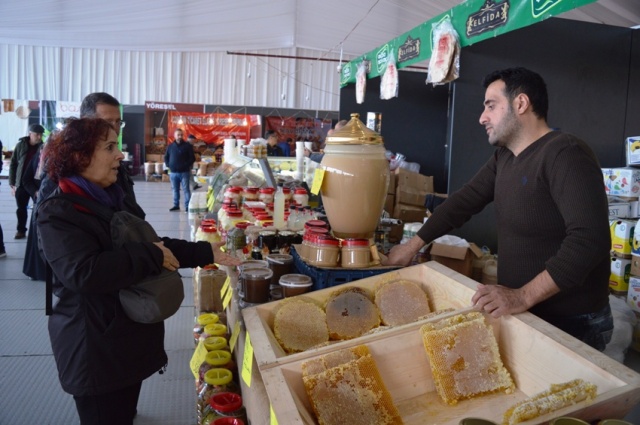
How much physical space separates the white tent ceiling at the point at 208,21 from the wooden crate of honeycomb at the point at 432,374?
5282 mm

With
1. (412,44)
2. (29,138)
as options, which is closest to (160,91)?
(29,138)

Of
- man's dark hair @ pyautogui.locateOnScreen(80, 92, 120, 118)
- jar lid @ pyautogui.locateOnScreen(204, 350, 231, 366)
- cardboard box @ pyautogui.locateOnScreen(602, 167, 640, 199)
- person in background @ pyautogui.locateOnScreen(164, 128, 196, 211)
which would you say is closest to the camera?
jar lid @ pyautogui.locateOnScreen(204, 350, 231, 366)

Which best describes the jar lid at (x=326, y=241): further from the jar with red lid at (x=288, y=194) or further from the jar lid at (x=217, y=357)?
the jar with red lid at (x=288, y=194)

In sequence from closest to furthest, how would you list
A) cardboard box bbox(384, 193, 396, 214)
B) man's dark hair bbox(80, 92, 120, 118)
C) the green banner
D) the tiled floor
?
man's dark hair bbox(80, 92, 120, 118) < the tiled floor < the green banner < cardboard box bbox(384, 193, 396, 214)

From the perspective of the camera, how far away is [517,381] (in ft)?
4.67

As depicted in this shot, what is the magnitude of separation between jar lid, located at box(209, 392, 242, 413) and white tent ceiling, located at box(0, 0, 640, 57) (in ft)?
18.2

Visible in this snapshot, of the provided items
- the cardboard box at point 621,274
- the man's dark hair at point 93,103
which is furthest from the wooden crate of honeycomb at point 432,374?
the cardboard box at point 621,274

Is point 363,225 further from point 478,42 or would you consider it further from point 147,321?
point 478,42

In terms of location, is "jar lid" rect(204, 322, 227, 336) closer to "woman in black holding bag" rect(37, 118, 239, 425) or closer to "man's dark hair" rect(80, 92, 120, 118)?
"woman in black holding bag" rect(37, 118, 239, 425)

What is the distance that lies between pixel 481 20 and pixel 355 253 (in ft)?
9.65

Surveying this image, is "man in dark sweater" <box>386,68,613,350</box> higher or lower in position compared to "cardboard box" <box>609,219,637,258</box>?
higher

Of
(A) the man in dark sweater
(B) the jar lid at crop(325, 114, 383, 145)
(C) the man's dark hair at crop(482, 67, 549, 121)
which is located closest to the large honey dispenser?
(B) the jar lid at crop(325, 114, 383, 145)

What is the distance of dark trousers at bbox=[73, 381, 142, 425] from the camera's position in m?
1.70

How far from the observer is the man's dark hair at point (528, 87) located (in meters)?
1.80
